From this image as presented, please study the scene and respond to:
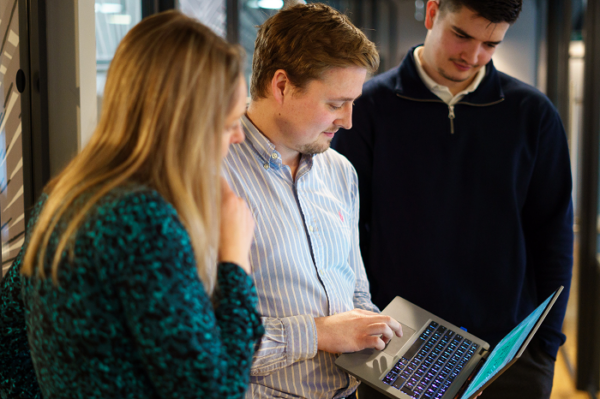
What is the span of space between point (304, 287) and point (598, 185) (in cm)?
243

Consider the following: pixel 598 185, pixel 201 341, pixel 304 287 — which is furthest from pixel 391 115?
pixel 598 185

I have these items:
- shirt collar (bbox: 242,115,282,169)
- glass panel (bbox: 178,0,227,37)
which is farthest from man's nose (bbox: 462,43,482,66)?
glass panel (bbox: 178,0,227,37)

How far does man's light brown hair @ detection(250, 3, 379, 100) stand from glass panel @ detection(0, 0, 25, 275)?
674mm

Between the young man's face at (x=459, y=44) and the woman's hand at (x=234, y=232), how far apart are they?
1060mm

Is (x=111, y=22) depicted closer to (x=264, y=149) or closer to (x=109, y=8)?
(x=109, y=8)

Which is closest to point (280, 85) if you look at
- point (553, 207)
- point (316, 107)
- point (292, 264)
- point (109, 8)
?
point (316, 107)

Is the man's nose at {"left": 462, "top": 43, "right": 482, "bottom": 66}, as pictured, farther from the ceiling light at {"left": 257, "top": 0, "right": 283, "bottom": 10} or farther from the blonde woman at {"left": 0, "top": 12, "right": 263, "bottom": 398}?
the ceiling light at {"left": 257, "top": 0, "right": 283, "bottom": 10}

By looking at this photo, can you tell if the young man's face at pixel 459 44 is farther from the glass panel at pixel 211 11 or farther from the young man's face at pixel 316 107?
the glass panel at pixel 211 11

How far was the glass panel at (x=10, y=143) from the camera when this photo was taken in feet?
4.54

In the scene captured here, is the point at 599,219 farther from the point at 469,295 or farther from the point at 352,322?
the point at 352,322

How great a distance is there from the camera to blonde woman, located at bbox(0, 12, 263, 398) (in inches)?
26.5

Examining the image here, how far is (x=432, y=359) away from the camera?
1.25 metres

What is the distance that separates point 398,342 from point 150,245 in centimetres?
79

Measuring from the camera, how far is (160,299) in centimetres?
67
